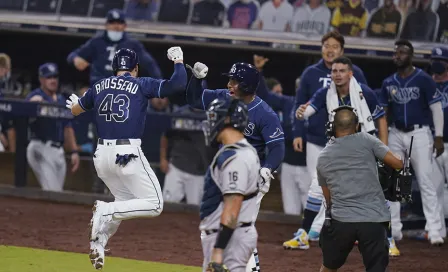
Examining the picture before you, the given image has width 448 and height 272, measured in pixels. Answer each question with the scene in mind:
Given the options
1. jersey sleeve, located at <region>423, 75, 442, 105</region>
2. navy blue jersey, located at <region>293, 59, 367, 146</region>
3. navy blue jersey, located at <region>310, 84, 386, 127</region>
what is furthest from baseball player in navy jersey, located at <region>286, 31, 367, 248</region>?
jersey sleeve, located at <region>423, 75, 442, 105</region>

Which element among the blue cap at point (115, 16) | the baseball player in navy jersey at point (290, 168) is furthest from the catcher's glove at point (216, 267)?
the blue cap at point (115, 16)

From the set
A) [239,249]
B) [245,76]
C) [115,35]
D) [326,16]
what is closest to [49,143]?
[115,35]

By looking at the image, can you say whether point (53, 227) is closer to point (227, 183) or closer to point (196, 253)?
point (196, 253)

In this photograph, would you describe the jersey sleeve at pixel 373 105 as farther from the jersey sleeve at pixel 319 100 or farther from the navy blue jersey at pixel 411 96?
the navy blue jersey at pixel 411 96

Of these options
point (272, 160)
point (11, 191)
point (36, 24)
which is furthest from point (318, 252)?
point (36, 24)

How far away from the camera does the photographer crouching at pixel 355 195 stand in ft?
19.7

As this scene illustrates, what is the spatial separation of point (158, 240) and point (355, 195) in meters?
3.66

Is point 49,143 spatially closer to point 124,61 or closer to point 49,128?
point 49,128

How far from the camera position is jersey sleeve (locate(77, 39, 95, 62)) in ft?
36.9

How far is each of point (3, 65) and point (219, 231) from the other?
8.08 metres

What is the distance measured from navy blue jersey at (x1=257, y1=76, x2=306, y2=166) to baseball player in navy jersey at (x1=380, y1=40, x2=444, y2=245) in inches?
55.7

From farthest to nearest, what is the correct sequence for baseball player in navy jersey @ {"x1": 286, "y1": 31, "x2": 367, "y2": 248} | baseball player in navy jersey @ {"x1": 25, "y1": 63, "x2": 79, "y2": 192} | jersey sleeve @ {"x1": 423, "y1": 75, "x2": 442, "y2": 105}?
baseball player in navy jersey @ {"x1": 25, "y1": 63, "x2": 79, "y2": 192} → jersey sleeve @ {"x1": 423, "y1": 75, "x2": 442, "y2": 105} → baseball player in navy jersey @ {"x1": 286, "y1": 31, "x2": 367, "y2": 248}

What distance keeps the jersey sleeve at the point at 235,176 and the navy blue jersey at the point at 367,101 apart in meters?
3.46

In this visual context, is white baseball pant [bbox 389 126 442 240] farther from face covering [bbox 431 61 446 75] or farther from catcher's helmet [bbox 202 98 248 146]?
catcher's helmet [bbox 202 98 248 146]
